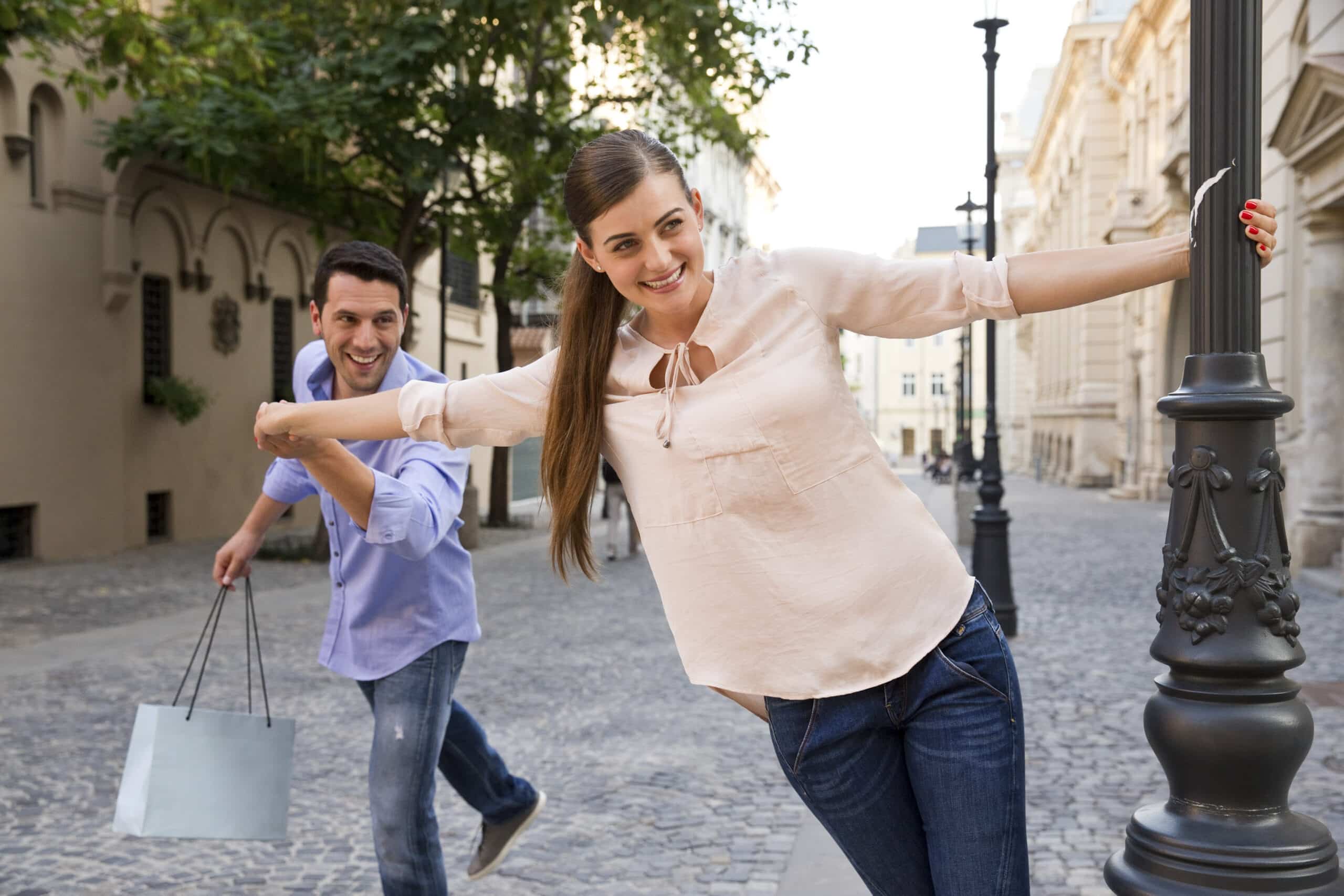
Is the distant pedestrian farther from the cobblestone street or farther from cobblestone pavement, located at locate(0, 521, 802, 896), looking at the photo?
cobblestone pavement, located at locate(0, 521, 802, 896)

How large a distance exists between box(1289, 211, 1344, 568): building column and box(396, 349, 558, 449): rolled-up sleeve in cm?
1299

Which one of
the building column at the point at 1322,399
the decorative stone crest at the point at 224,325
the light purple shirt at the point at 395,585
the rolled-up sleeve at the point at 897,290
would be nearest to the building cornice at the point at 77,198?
the decorative stone crest at the point at 224,325

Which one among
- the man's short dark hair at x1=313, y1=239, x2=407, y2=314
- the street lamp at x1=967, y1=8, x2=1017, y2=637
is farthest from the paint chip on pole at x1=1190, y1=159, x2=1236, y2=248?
the street lamp at x1=967, y1=8, x2=1017, y2=637

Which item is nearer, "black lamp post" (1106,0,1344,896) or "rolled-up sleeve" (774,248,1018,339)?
"rolled-up sleeve" (774,248,1018,339)

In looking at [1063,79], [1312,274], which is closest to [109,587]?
[1312,274]

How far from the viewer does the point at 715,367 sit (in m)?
2.28

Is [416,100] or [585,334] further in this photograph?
[416,100]

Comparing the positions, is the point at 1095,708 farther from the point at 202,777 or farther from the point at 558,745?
the point at 202,777

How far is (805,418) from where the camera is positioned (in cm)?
217

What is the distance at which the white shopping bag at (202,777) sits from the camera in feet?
10.4

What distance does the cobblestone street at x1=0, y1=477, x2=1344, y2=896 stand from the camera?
4.84 metres

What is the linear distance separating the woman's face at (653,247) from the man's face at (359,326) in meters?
1.14

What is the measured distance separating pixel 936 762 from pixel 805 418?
60cm

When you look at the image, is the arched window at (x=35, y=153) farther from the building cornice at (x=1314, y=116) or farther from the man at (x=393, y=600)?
the man at (x=393, y=600)
